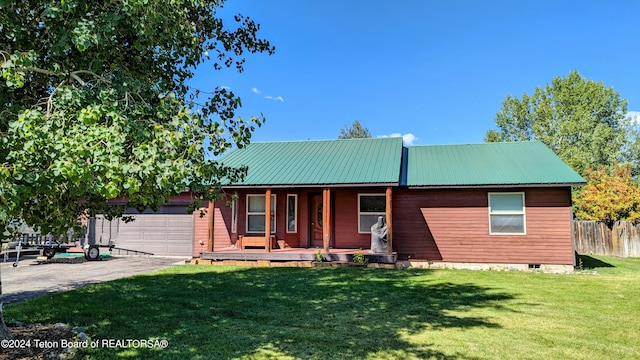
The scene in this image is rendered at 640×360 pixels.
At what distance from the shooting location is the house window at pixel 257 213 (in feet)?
45.6

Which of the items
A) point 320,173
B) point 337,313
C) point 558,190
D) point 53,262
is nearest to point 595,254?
point 558,190

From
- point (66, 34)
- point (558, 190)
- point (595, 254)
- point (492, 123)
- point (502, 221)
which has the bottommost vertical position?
point (595, 254)

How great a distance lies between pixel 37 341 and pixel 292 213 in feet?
32.0

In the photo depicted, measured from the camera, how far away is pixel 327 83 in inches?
1147

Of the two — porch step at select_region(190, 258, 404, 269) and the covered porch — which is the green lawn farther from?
→ the covered porch

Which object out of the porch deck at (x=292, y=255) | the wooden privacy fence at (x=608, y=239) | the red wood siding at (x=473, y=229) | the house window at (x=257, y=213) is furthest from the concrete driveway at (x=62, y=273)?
the wooden privacy fence at (x=608, y=239)

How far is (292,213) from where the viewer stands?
13891 mm

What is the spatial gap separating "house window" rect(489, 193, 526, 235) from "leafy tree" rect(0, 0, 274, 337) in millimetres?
10115

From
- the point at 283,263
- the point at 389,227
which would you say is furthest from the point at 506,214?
the point at 283,263

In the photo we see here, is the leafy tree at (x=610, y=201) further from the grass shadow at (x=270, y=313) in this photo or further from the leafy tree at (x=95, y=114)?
the leafy tree at (x=95, y=114)

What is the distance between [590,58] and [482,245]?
76.1 ft

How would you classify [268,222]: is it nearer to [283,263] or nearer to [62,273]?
[283,263]

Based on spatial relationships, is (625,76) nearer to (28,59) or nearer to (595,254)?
(595,254)

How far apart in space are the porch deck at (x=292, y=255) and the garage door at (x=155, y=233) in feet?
8.47
